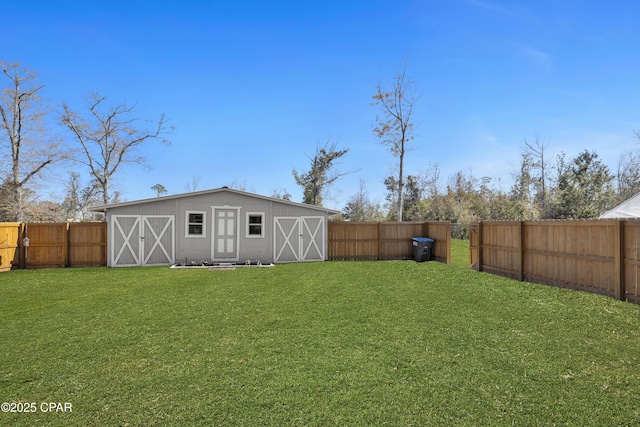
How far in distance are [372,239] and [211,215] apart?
7.03m

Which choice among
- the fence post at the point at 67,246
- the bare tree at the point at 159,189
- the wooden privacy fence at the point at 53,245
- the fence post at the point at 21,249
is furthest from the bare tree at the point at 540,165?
the bare tree at the point at 159,189

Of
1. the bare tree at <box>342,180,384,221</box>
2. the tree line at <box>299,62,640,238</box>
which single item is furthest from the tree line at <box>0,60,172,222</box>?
the bare tree at <box>342,180,384,221</box>

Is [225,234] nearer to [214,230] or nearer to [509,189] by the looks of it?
[214,230]

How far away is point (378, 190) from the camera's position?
30.9 m

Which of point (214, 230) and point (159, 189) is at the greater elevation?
point (159, 189)

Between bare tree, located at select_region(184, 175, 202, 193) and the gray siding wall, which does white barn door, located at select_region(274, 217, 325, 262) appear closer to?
the gray siding wall

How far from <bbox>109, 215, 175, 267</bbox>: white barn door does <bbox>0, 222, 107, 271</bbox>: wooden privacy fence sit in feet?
1.86

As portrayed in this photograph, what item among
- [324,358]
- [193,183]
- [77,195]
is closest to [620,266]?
[324,358]

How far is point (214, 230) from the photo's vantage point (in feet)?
40.3

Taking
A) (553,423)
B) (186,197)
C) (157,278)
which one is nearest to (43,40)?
(186,197)

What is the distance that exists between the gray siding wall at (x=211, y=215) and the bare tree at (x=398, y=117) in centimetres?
1038

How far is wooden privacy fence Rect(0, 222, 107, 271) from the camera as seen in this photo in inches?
420

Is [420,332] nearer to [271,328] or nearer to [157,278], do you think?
[271,328]

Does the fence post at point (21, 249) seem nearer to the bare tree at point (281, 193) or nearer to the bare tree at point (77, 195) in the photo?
the bare tree at point (77, 195)
